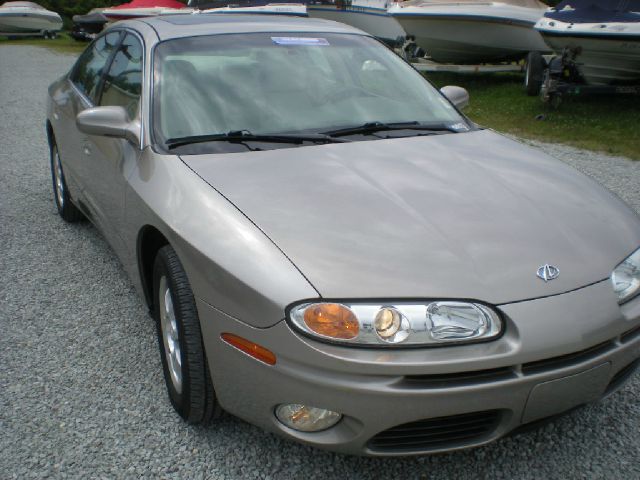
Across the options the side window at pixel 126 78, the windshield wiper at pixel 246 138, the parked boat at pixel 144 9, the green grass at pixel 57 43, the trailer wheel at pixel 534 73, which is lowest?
the green grass at pixel 57 43

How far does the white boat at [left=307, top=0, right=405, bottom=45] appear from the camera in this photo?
15.4m

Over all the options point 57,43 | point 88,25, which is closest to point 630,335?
point 88,25

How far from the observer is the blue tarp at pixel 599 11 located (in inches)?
371

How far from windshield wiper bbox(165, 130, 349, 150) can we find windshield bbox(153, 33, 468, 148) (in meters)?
0.02

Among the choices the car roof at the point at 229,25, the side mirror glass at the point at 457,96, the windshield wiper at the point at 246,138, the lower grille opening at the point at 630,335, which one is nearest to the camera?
the lower grille opening at the point at 630,335

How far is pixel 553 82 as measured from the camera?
942 centimetres

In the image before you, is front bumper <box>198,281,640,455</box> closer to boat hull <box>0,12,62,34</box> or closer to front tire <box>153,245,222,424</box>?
front tire <box>153,245,222,424</box>

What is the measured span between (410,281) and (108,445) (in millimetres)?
1298

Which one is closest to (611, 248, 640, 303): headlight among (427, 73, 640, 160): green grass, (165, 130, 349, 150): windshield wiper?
(165, 130, 349, 150): windshield wiper

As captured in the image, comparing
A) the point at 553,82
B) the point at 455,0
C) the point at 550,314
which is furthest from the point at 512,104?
the point at 550,314

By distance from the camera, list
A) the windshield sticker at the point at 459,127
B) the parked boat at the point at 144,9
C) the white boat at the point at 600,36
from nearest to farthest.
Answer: the windshield sticker at the point at 459,127 → the white boat at the point at 600,36 → the parked boat at the point at 144,9

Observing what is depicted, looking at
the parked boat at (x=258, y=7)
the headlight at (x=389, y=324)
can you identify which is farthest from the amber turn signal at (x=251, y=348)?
the parked boat at (x=258, y=7)

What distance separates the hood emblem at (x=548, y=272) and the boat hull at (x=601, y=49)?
8.53 m

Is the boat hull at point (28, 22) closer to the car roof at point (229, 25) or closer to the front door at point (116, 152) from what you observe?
the car roof at point (229, 25)
